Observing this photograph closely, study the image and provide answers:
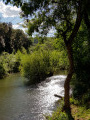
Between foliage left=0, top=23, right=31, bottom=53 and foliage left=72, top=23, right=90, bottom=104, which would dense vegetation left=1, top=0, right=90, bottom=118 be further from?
foliage left=0, top=23, right=31, bottom=53

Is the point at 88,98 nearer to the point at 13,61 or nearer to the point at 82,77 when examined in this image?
the point at 82,77

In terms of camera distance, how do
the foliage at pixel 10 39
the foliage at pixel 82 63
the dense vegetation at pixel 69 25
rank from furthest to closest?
the foliage at pixel 10 39 → the foliage at pixel 82 63 → the dense vegetation at pixel 69 25

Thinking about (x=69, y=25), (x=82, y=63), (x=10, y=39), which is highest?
(x=10, y=39)

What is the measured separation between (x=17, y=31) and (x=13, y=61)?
30.4 m

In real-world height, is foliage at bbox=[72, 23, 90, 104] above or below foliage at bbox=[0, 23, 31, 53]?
below

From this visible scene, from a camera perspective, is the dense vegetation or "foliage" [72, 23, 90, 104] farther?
"foliage" [72, 23, 90, 104]

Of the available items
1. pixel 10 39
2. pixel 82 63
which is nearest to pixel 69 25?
pixel 82 63

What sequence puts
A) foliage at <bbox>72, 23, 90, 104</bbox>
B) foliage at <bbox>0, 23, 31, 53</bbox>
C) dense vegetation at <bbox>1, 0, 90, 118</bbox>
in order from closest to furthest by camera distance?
dense vegetation at <bbox>1, 0, 90, 118</bbox> < foliage at <bbox>72, 23, 90, 104</bbox> < foliage at <bbox>0, 23, 31, 53</bbox>

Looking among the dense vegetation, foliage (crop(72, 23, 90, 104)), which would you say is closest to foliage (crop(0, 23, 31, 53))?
foliage (crop(72, 23, 90, 104))

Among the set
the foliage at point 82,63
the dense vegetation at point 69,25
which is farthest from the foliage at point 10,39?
the dense vegetation at point 69,25

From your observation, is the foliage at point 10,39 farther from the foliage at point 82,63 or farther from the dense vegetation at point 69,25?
the dense vegetation at point 69,25

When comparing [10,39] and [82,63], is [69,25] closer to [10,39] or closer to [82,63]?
[82,63]

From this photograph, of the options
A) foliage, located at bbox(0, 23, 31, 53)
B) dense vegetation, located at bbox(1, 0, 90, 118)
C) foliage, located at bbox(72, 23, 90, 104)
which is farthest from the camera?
foliage, located at bbox(0, 23, 31, 53)

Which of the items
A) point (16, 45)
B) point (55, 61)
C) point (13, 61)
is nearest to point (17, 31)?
point (16, 45)
